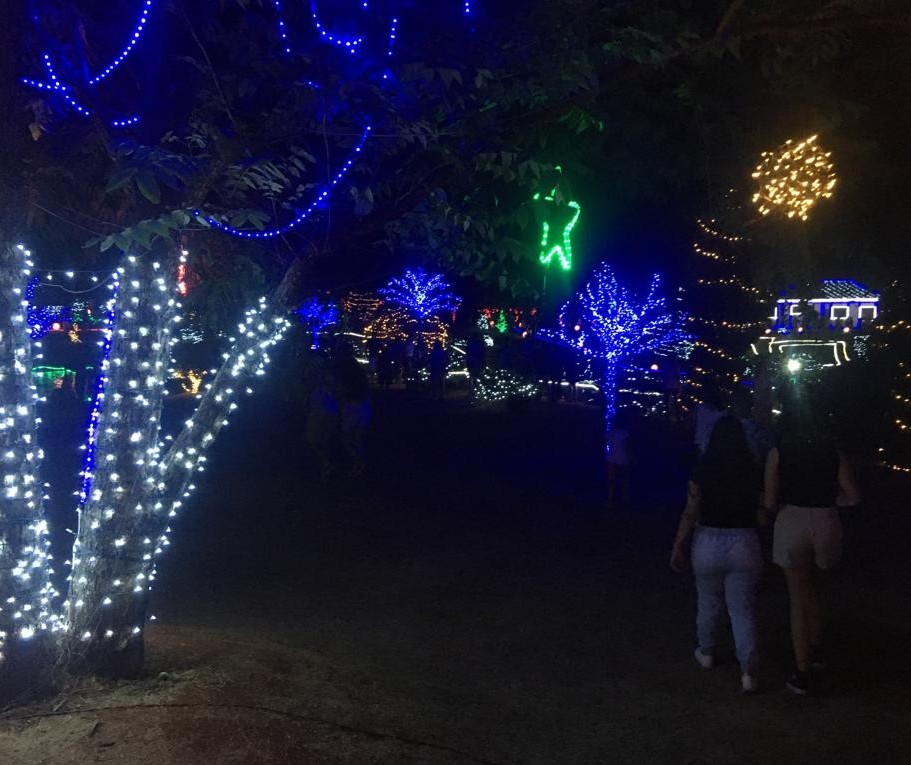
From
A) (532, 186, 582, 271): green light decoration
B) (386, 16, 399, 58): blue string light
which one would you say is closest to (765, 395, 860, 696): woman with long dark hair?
(532, 186, 582, 271): green light decoration

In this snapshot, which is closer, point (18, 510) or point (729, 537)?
point (18, 510)

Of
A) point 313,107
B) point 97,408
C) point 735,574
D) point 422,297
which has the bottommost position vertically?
point 735,574

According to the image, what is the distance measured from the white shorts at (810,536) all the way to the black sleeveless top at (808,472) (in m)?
0.05

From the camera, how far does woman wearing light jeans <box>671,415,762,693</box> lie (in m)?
5.77

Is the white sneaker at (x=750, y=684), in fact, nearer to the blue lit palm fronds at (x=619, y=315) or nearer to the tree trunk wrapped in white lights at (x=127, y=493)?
the tree trunk wrapped in white lights at (x=127, y=493)

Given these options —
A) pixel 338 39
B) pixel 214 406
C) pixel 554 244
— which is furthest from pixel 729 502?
pixel 338 39

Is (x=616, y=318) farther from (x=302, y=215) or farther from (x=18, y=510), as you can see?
(x=18, y=510)

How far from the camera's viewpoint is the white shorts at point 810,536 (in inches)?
230

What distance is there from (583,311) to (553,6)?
46.4 feet

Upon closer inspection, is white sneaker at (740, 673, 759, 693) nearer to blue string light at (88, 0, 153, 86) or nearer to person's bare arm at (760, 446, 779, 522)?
person's bare arm at (760, 446, 779, 522)

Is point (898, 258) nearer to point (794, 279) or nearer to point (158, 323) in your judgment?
point (794, 279)

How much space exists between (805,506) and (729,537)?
1.62 ft

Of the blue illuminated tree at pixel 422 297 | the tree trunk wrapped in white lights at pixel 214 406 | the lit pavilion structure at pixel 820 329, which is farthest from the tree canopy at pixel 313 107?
the blue illuminated tree at pixel 422 297

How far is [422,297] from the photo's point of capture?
1414 inches
